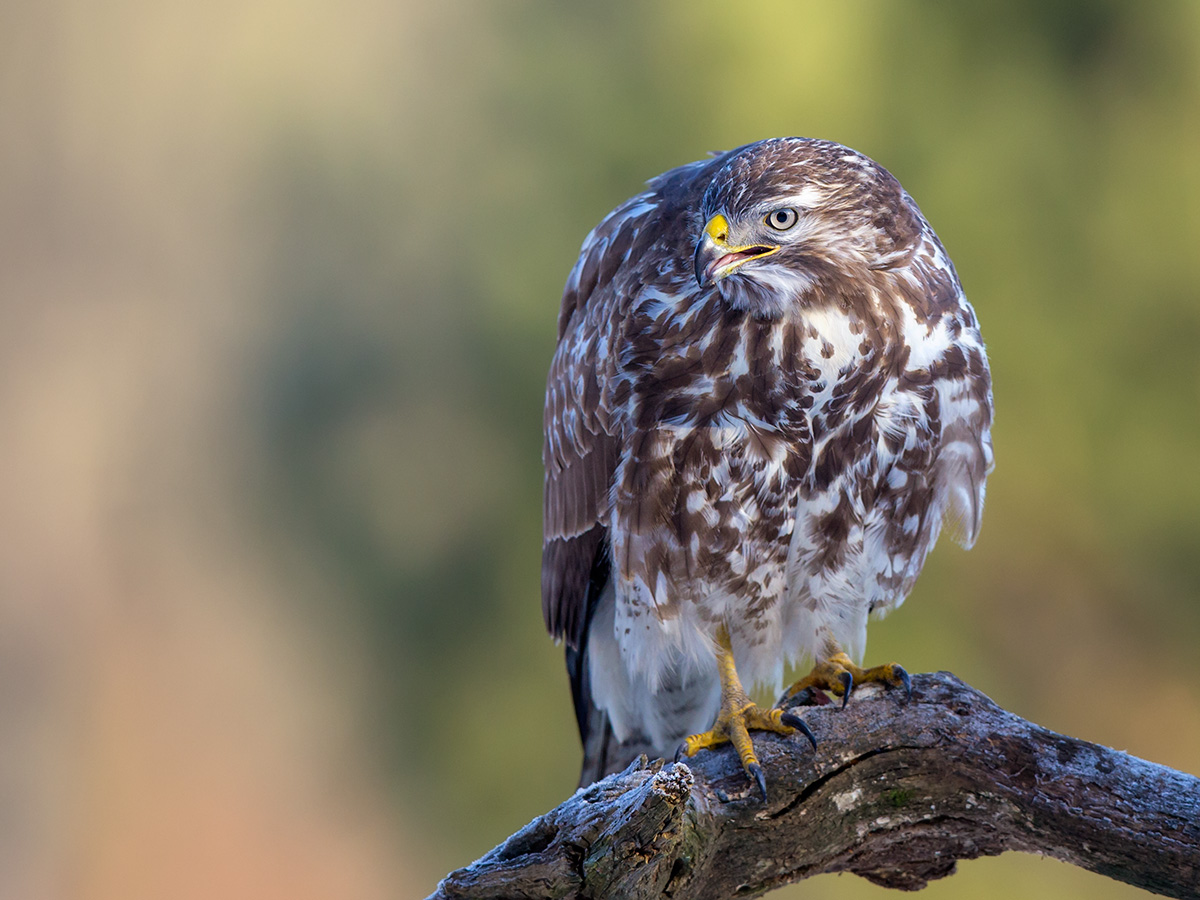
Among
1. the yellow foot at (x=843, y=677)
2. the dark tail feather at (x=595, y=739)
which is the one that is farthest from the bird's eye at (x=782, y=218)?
the dark tail feather at (x=595, y=739)

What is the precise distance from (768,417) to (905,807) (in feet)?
3.04

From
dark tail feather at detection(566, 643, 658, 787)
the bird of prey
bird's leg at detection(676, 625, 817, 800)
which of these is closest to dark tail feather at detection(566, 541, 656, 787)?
dark tail feather at detection(566, 643, 658, 787)

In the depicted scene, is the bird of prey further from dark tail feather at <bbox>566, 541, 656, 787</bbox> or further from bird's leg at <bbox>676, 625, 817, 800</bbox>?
dark tail feather at <bbox>566, 541, 656, 787</bbox>

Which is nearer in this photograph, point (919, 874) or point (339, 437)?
point (919, 874)

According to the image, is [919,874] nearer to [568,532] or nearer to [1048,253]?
[568,532]

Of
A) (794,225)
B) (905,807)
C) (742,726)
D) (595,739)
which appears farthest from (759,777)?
(794,225)

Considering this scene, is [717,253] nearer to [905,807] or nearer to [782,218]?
[782,218]


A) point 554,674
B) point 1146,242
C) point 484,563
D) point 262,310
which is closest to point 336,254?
point 262,310

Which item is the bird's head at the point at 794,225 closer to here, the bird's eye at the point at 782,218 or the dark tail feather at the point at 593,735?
the bird's eye at the point at 782,218

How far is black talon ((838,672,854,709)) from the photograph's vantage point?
2865mm

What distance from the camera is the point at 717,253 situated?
2.53m

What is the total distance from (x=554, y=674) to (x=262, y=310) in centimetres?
269

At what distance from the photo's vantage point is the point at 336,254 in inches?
278

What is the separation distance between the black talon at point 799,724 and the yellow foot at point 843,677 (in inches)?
5.6
